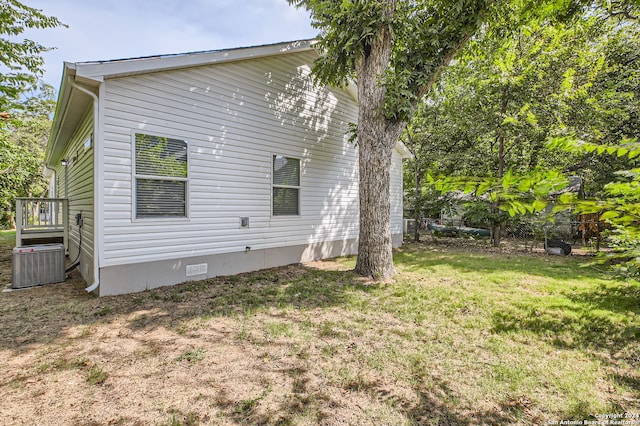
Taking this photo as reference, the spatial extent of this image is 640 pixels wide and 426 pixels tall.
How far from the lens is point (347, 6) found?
5207 mm

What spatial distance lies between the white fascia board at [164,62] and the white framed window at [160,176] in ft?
3.20

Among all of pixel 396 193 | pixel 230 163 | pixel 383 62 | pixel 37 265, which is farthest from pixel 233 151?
pixel 396 193

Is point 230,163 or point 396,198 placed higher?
point 230,163

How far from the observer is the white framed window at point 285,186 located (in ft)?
23.1

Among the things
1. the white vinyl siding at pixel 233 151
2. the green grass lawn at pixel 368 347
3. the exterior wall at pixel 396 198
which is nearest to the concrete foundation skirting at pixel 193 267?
the white vinyl siding at pixel 233 151

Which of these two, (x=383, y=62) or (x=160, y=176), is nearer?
(x=160, y=176)

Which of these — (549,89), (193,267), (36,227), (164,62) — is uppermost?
(549,89)

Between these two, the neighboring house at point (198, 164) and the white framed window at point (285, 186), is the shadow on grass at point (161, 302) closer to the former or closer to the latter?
the neighboring house at point (198, 164)

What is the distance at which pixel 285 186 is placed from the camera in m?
7.19

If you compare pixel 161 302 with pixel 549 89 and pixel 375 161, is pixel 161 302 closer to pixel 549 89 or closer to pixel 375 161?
pixel 375 161

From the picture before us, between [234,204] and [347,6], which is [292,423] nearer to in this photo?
[234,204]

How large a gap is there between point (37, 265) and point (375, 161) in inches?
269

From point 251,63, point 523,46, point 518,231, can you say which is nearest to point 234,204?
point 251,63

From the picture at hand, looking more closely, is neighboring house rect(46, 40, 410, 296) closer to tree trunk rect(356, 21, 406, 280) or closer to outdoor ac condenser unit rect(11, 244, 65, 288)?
outdoor ac condenser unit rect(11, 244, 65, 288)
